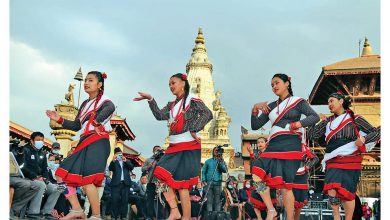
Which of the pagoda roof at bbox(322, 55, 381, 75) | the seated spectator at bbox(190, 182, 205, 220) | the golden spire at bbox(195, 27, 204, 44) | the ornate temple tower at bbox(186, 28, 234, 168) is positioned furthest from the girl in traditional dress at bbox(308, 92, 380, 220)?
the golden spire at bbox(195, 27, 204, 44)

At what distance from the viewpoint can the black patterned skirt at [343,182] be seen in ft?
22.9

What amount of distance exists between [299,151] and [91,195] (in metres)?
2.87

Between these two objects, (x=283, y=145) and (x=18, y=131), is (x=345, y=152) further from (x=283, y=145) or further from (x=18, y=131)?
(x=18, y=131)

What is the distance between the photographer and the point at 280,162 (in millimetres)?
6848

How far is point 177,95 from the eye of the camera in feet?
24.3

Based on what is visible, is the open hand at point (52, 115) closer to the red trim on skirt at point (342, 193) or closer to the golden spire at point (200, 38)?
the red trim on skirt at point (342, 193)

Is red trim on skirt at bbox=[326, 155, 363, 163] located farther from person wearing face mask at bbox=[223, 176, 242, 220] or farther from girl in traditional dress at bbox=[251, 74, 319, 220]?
person wearing face mask at bbox=[223, 176, 242, 220]

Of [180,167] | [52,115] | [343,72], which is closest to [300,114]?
[180,167]

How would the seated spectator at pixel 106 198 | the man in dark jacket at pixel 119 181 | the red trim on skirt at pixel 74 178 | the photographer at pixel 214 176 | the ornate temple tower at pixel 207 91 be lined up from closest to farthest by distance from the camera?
1. the red trim on skirt at pixel 74 178
2. the photographer at pixel 214 176
3. the man in dark jacket at pixel 119 181
4. the seated spectator at pixel 106 198
5. the ornate temple tower at pixel 207 91

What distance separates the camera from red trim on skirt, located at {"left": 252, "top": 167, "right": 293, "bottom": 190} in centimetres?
671

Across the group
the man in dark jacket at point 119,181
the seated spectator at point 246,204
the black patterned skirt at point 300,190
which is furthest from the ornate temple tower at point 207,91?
the black patterned skirt at point 300,190

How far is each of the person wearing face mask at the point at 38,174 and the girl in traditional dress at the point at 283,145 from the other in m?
3.92

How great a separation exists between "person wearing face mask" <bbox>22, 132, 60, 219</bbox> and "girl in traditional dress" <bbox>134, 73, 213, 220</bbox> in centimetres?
261

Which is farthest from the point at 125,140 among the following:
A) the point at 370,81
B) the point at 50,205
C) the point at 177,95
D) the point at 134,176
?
the point at 177,95
